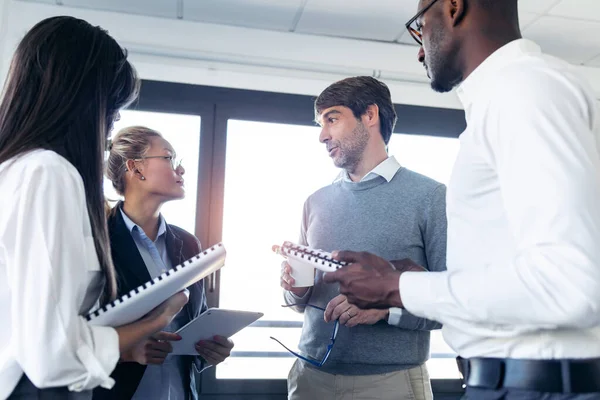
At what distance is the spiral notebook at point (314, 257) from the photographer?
1.15 m

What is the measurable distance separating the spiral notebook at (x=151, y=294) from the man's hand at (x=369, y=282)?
274mm

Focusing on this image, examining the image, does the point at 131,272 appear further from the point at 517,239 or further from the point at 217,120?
the point at 217,120

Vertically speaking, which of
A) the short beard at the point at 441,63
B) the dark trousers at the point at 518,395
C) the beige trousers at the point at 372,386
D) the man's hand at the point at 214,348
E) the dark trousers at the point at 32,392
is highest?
the short beard at the point at 441,63

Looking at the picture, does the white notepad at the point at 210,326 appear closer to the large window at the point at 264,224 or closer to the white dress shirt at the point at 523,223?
the white dress shirt at the point at 523,223

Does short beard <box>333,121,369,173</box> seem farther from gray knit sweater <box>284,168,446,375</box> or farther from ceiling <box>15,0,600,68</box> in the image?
ceiling <box>15,0,600,68</box>

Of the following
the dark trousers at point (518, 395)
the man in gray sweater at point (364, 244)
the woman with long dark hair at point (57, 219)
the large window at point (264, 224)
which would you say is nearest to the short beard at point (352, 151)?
the man in gray sweater at point (364, 244)

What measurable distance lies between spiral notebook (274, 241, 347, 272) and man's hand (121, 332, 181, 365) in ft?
1.37

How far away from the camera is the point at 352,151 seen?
6.63 feet

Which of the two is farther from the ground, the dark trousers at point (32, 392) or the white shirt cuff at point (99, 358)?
the white shirt cuff at point (99, 358)

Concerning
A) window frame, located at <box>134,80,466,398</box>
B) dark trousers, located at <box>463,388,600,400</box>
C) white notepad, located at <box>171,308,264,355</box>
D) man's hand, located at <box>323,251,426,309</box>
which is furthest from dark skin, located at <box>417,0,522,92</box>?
window frame, located at <box>134,80,466,398</box>

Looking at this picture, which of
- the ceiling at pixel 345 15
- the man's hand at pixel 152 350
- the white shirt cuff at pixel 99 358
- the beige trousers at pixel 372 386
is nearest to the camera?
the white shirt cuff at pixel 99 358

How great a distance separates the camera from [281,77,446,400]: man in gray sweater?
1629 mm

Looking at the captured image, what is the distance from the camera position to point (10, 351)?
81 cm

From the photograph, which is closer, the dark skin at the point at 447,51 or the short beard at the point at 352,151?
the dark skin at the point at 447,51
